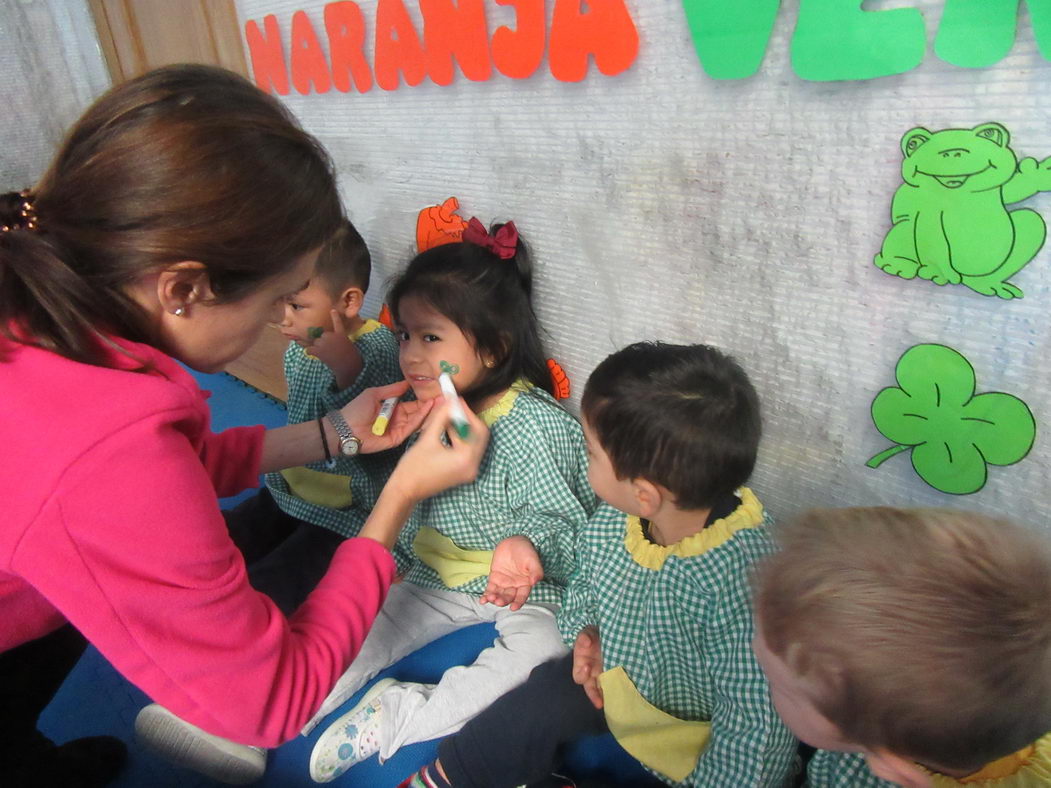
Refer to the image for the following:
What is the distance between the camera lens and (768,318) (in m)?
0.82

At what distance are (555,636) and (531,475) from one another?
229 millimetres

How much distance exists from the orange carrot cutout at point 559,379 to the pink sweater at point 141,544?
1.97ft

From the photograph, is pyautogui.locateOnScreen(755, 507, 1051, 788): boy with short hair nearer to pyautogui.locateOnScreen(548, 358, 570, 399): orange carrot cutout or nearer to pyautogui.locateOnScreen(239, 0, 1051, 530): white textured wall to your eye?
pyautogui.locateOnScreen(239, 0, 1051, 530): white textured wall

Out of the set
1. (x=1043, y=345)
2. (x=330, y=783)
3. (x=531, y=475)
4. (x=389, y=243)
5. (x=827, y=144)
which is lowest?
(x=330, y=783)

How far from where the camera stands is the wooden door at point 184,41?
1526 millimetres

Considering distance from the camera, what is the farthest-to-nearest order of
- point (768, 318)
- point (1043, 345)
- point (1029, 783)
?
point (768, 318) < point (1043, 345) < point (1029, 783)

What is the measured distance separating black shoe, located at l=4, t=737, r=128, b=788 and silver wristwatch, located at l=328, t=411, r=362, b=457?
51cm

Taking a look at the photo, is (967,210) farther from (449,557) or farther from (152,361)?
(449,557)

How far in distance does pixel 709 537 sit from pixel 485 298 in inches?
18.5

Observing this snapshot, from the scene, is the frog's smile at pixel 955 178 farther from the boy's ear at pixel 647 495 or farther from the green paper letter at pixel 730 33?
the boy's ear at pixel 647 495

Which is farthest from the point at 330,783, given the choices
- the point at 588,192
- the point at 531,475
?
the point at 588,192

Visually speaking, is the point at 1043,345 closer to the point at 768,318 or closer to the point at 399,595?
the point at 768,318

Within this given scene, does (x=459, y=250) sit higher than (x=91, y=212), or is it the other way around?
(x=91, y=212)

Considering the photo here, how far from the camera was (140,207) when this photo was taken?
0.53 m
